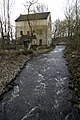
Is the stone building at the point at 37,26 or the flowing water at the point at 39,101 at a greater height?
the stone building at the point at 37,26

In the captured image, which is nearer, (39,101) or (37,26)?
(39,101)

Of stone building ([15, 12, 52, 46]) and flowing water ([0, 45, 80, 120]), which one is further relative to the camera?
stone building ([15, 12, 52, 46])

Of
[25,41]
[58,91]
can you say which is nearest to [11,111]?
[58,91]

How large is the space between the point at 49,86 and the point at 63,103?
10.3 feet

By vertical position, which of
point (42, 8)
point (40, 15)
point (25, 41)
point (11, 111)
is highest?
point (42, 8)

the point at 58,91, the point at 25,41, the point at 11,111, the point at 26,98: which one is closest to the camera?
the point at 11,111

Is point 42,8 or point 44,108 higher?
point 42,8

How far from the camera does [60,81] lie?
47.6 ft

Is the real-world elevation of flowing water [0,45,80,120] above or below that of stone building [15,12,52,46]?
below

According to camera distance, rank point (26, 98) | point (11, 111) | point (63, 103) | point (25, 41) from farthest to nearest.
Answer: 1. point (25, 41)
2. point (26, 98)
3. point (63, 103)
4. point (11, 111)

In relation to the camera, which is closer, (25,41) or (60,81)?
(60,81)

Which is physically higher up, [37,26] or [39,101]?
[37,26]

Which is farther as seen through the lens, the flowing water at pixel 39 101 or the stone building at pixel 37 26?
the stone building at pixel 37 26

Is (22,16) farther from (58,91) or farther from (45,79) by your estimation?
(58,91)
